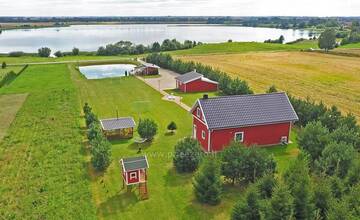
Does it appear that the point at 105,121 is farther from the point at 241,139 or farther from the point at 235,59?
the point at 235,59

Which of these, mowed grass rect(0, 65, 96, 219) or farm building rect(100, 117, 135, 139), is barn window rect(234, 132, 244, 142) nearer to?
farm building rect(100, 117, 135, 139)

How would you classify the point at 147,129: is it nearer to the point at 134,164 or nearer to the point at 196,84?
the point at 134,164

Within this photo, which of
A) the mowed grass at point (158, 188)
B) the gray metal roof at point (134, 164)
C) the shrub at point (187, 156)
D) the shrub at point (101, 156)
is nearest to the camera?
the mowed grass at point (158, 188)

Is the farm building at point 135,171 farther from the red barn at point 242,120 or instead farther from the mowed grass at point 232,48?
the mowed grass at point 232,48

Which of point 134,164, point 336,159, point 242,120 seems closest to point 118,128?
point 134,164

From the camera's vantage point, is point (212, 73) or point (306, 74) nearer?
point (212, 73)

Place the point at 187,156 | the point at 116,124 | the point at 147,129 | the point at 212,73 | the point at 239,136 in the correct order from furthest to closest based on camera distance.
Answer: the point at 212,73
the point at 116,124
the point at 147,129
the point at 239,136
the point at 187,156

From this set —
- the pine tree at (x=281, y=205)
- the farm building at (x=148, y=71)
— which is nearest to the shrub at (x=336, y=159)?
the pine tree at (x=281, y=205)
